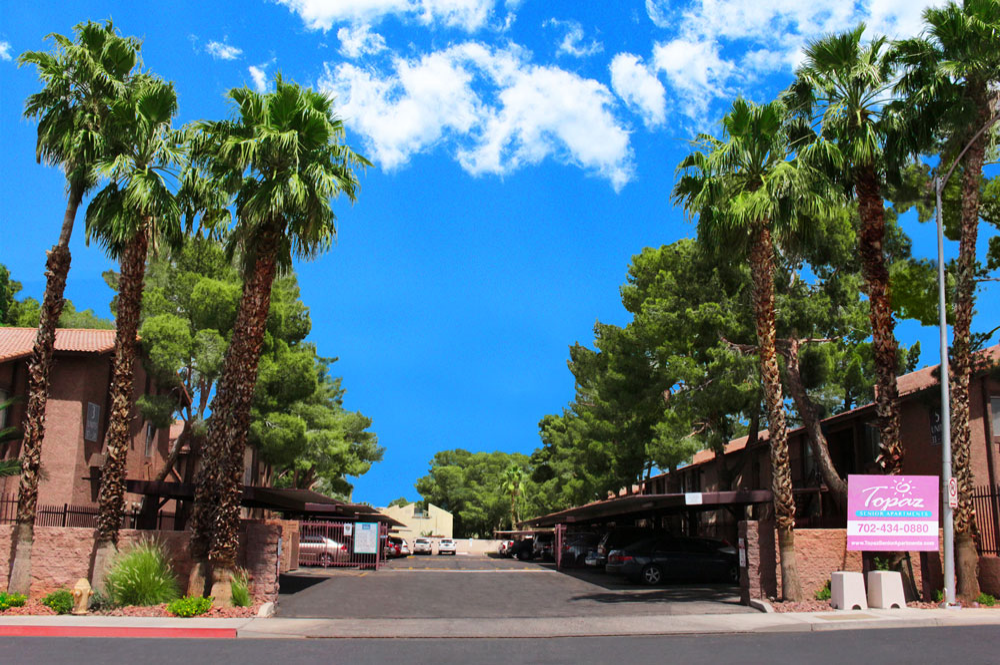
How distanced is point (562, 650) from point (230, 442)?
26.9 feet

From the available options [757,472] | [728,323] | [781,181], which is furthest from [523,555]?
[781,181]

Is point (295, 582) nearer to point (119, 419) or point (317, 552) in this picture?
point (317, 552)

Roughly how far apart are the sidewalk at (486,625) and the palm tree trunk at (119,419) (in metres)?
1.84

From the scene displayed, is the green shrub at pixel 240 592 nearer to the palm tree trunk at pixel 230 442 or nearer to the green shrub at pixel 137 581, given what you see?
the palm tree trunk at pixel 230 442

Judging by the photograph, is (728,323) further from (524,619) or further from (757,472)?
(524,619)

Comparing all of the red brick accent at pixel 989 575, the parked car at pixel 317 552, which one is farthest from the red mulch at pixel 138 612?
the parked car at pixel 317 552

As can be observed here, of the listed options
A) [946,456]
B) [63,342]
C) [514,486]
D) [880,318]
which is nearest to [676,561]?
[946,456]

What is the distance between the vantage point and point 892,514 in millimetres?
18453

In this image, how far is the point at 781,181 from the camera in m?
19.1

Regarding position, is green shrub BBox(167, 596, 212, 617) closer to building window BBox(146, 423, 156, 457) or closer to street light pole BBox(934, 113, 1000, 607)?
street light pole BBox(934, 113, 1000, 607)

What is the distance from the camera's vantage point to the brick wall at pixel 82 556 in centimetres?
1769

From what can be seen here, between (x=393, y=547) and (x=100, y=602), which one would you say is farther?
(x=393, y=547)

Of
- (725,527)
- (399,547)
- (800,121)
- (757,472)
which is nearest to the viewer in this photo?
(800,121)

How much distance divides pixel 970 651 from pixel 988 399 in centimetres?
1277
